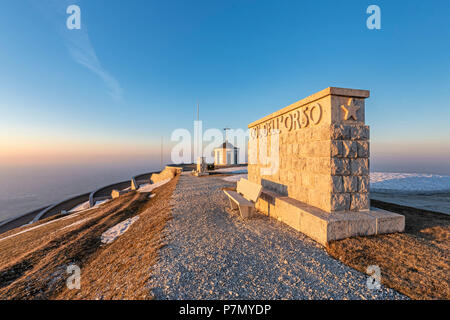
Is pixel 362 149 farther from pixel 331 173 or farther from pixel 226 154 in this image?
pixel 226 154

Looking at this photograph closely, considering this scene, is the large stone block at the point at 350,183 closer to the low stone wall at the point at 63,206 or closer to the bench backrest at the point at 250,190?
the bench backrest at the point at 250,190

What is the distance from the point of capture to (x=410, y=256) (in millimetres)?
3182

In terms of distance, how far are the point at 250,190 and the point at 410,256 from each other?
13.0 feet

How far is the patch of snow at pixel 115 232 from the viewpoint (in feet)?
18.7

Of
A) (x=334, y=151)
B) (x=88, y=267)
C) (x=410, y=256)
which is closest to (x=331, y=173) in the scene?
(x=334, y=151)

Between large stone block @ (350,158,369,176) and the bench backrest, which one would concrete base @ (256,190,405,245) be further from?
the bench backrest

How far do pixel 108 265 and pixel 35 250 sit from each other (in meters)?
3.74

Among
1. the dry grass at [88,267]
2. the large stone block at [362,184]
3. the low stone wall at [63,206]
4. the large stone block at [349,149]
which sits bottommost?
the low stone wall at [63,206]

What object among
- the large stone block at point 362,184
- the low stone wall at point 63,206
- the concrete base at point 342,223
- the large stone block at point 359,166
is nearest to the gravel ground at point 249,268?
the concrete base at point 342,223

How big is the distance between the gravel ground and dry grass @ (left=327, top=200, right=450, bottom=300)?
10.1 inches

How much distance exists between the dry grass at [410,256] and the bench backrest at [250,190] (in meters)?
2.41
